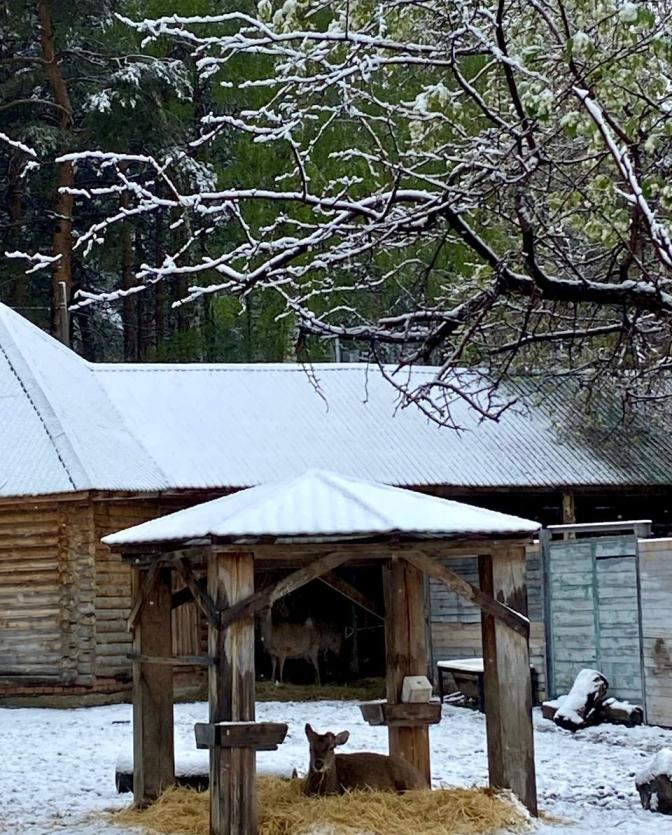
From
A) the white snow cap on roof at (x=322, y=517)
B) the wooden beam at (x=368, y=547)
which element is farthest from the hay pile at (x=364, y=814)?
the white snow cap on roof at (x=322, y=517)

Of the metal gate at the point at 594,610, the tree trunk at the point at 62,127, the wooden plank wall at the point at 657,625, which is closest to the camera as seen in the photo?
the wooden plank wall at the point at 657,625

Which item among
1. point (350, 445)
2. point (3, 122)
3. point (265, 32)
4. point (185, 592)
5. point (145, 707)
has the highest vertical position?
point (3, 122)

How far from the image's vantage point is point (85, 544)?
62.5 feet

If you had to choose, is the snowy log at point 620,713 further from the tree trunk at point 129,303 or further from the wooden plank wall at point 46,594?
Result: the tree trunk at point 129,303

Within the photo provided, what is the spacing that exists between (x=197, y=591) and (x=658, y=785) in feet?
12.5

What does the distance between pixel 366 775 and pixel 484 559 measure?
5.84ft

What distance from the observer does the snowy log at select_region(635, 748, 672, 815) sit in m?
10.5

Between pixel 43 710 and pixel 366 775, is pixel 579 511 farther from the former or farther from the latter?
pixel 366 775

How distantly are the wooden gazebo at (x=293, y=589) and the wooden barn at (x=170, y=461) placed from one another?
6.14 m

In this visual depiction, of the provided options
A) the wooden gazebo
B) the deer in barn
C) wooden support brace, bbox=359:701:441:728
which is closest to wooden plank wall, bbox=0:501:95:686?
the deer in barn

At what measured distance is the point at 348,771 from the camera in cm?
1018

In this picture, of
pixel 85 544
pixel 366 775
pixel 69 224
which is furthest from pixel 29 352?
pixel 366 775

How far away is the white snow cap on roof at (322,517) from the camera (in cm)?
927

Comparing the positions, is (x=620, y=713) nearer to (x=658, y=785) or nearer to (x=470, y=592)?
(x=658, y=785)
